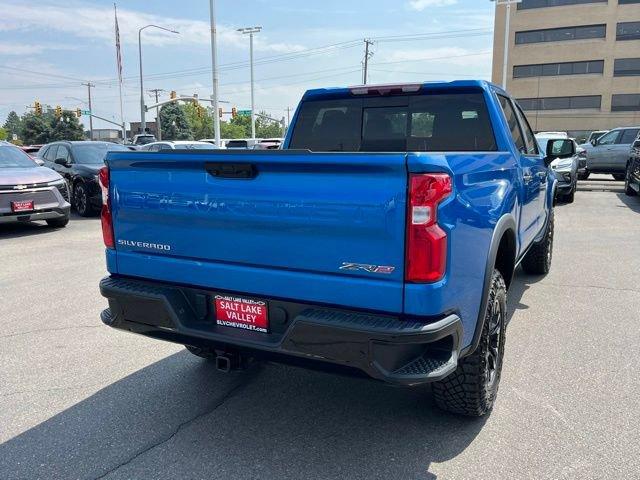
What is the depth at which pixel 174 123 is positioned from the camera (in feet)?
342

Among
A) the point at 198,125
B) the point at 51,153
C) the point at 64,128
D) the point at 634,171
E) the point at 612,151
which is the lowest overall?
the point at 634,171

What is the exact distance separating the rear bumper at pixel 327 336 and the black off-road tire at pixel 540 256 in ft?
13.6

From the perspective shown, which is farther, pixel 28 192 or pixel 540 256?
pixel 28 192

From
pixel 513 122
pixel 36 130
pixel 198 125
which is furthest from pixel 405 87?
pixel 198 125

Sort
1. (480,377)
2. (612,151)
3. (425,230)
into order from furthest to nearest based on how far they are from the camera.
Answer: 1. (612,151)
2. (480,377)
3. (425,230)

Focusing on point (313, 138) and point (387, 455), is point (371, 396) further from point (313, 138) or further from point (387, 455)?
point (313, 138)

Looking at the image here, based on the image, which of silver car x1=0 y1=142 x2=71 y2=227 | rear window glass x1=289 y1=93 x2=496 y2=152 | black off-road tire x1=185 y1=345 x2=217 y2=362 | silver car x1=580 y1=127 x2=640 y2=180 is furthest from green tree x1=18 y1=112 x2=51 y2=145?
black off-road tire x1=185 y1=345 x2=217 y2=362

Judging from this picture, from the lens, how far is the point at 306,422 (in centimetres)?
318

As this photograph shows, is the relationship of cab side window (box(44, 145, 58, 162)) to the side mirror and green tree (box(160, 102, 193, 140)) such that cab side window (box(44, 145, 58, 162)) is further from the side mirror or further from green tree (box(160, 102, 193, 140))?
green tree (box(160, 102, 193, 140))

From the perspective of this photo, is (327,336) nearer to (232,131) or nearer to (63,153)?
(63,153)

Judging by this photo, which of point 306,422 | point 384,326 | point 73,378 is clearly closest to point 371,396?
point 306,422

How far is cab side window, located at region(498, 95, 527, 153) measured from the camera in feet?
14.1

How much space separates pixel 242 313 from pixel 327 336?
1.82 feet

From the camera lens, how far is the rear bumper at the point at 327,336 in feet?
7.65
